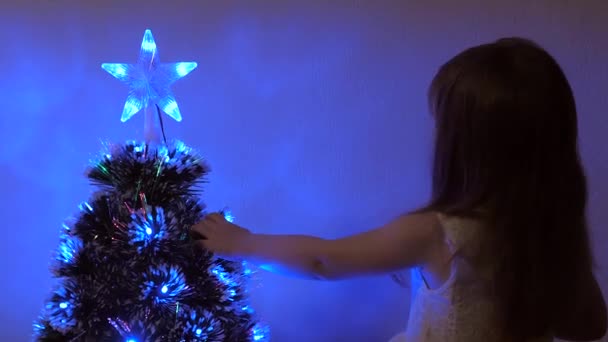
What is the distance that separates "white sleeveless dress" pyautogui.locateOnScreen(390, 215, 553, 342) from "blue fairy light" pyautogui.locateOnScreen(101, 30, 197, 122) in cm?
52

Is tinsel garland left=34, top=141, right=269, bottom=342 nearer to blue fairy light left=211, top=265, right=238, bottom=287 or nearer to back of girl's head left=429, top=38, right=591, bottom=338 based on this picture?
blue fairy light left=211, top=265, right=238, bottom=287

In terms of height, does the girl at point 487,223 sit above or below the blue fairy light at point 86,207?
below

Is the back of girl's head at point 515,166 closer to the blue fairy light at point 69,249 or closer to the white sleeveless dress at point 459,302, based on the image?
the white sleeveless dress at point 459,302

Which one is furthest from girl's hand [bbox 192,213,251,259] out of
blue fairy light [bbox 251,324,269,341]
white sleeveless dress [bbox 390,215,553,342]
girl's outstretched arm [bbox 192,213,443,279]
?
white sleeveless dress [bbox 390,215,553,342]

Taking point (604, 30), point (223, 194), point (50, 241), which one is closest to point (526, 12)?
point (604, 30)

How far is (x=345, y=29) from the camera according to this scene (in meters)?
1.17

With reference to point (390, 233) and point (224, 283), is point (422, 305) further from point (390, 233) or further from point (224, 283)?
point (224, 283)

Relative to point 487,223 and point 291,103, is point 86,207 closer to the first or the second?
point 291,103

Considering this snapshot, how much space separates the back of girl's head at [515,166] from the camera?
80cm

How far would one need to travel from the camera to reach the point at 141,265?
2.63ft

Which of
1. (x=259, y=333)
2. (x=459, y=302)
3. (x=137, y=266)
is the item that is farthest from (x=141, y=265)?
(x=459, y=302)

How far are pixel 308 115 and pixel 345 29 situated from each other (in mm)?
206

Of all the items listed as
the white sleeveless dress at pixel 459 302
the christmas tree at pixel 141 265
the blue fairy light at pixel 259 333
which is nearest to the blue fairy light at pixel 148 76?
the christmas tree at pixel 141 265

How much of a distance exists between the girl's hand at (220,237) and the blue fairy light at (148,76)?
234 millimetres
